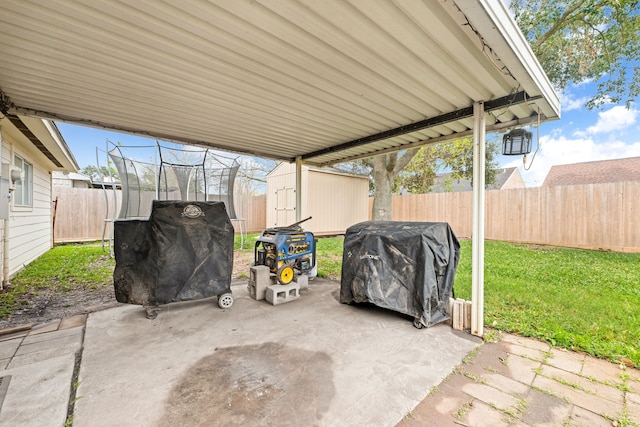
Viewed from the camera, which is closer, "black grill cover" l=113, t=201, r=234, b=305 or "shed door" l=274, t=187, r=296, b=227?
"black grill cover" l=113, t=201, r=234, b=305

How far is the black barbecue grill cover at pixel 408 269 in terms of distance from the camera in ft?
8.50

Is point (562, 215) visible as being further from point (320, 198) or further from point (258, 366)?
point (258, 366)

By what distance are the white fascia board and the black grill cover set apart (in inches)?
109

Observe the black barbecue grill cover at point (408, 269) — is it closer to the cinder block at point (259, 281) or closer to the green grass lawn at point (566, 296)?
the green grass lawn at point (566, 296)

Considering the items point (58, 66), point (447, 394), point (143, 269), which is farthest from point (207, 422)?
point (58, 66)

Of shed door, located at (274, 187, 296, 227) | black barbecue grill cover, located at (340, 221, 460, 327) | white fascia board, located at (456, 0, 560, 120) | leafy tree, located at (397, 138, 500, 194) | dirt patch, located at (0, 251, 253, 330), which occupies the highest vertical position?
leafy tree, located at (397, 138, 500, 194)

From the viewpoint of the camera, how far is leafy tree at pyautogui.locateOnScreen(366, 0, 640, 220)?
5.50m

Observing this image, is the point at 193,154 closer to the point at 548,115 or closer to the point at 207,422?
the point at 207,422

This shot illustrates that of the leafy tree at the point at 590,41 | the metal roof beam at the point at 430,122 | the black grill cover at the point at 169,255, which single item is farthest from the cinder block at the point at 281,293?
the leafy tree at the point at 590,41

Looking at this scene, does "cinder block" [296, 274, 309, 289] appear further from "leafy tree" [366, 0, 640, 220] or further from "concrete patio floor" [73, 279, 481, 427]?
"leafy tree" [366, 0, 640, 220]

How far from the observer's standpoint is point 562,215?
22.2 ft

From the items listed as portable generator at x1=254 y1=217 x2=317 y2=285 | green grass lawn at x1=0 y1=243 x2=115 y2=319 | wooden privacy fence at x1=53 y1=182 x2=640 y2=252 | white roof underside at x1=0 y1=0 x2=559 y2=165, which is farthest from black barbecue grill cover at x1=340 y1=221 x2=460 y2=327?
wooden privacy fence at x1=53 y1=182 x2=640 y2=252

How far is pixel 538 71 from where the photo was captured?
202cm

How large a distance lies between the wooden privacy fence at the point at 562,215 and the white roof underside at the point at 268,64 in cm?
544
